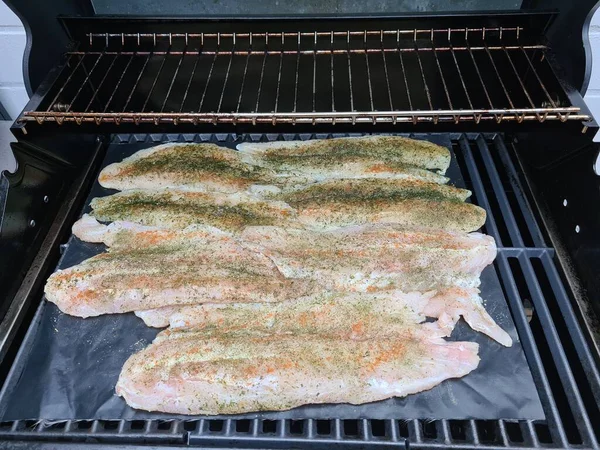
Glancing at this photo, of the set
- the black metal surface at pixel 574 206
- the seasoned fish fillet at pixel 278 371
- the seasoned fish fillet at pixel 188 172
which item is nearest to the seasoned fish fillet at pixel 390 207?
the seasoned fish fillet at pixel 188 172

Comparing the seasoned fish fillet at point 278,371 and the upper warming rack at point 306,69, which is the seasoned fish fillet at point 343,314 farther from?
the upper warming rack at point 306,69

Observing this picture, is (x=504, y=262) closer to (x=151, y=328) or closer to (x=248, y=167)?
(x=248, y=167)

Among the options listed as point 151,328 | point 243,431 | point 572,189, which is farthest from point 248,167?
point 572,189

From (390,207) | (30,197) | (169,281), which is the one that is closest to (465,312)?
(390,207)

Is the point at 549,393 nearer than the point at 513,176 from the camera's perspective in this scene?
Yes

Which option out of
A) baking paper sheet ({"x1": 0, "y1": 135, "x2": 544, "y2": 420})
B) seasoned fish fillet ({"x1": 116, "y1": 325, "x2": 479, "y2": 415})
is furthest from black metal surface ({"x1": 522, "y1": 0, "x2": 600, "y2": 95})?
seasoned fish fillet ({"x1": 116, "y1": 325, "x2": 479, "y2": 415})

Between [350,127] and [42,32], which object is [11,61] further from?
[350,127]
